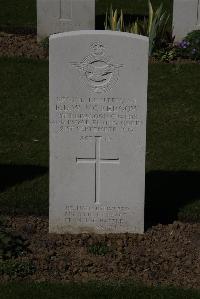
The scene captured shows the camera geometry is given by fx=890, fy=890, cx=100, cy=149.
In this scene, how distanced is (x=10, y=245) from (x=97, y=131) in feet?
3.97

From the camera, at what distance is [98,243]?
752 cm

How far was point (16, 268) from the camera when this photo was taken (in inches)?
269

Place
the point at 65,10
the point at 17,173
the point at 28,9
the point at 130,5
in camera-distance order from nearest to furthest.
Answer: the point at 17,173 < the point at 65,10 < the point at 28,9 < the point at 130,5

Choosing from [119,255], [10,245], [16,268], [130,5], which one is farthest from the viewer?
[130,5]

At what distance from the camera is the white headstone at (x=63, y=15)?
14742 millimetres

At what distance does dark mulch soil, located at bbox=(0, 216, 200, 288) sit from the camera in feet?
22.6

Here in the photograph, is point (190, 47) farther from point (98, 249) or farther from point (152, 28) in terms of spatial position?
point (98, 249)

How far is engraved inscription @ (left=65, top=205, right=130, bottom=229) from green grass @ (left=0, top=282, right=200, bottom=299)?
106 cm

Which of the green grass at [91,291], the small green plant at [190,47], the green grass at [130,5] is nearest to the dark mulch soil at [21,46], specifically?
the small green plant at [190,47]

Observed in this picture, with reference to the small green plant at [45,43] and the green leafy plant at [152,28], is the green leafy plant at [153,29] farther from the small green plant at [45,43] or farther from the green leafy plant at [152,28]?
the small green plant at [45,43]

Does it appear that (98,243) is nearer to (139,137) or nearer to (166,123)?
(139,137)

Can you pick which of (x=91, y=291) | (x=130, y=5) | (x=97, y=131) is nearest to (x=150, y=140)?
(x=97, y=131)

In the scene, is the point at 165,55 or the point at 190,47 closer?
the point at 165,55

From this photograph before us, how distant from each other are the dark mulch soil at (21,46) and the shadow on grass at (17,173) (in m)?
4.70
